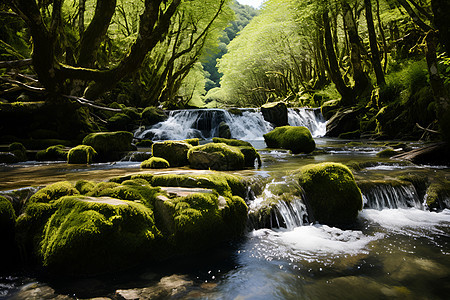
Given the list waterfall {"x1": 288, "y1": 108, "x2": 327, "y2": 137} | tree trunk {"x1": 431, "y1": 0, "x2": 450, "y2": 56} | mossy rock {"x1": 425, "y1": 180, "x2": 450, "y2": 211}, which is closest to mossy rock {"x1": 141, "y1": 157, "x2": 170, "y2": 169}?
mossy rock {"x1": 425, "y1": 180, "x2": 450, "y2": 211}

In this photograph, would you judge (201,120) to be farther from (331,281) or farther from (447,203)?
(331,281)

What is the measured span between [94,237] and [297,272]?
2.25 meters

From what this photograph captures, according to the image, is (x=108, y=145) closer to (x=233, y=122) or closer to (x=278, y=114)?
(x=233, y=122)

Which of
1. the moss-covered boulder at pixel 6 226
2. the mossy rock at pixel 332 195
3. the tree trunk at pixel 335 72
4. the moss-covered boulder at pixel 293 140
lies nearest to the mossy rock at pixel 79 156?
the moss-covered boulder at pixel 6 226

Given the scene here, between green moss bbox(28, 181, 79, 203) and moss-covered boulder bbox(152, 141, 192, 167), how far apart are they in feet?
13.2

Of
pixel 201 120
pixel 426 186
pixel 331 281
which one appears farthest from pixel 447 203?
pixel 201 120

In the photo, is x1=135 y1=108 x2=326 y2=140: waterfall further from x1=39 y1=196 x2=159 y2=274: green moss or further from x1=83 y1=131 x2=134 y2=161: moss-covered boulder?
x1=39 y1=196 x2=159 y2=274: green moss

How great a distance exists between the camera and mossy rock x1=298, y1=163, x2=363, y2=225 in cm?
467

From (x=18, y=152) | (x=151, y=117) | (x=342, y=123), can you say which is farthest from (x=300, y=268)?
(x=151, y=117)

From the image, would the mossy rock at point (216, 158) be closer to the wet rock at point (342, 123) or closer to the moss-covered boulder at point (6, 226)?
the moss-covered boulder at point (6, 226)

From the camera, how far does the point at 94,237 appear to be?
9.37 feet

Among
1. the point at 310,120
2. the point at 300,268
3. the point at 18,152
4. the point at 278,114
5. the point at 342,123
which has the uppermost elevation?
the point at 278,114

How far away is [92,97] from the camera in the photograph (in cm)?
961

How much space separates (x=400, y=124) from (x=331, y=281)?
13886 mm
